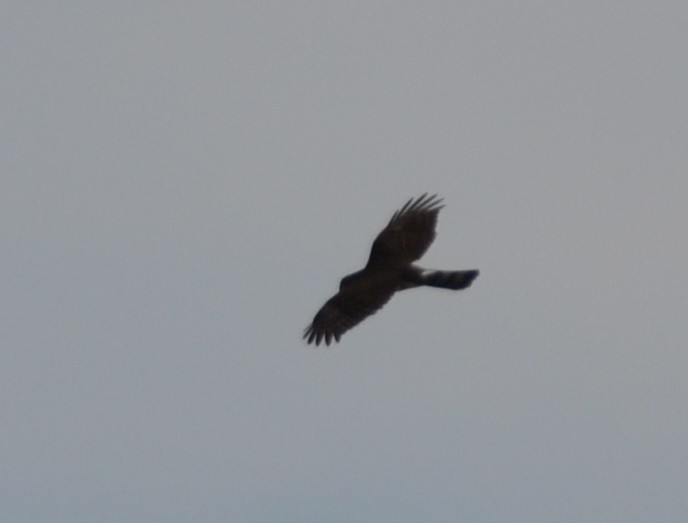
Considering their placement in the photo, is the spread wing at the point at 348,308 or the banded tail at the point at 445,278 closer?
the banded tail at the point at 445,278

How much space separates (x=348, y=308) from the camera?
2077cm

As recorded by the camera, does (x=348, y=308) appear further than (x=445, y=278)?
Yes

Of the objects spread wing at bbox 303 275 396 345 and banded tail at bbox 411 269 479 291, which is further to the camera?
spread wing at bbox 303 275 396 345

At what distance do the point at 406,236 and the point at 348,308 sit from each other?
1.29 metres

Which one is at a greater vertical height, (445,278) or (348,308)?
(348,308)

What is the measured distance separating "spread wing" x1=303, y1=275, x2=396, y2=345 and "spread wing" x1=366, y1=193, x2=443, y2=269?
345mm

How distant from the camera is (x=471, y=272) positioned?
19531mm

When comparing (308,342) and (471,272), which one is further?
(308,342)

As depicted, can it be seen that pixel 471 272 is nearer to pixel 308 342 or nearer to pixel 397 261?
pixel 397 261

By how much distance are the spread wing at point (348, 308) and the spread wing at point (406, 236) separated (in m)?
0.34

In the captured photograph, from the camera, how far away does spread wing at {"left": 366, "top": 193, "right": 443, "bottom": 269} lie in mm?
20234

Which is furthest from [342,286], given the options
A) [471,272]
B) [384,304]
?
[471,272]

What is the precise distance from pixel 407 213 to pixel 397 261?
2.09ft

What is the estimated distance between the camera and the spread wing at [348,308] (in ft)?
67.4
